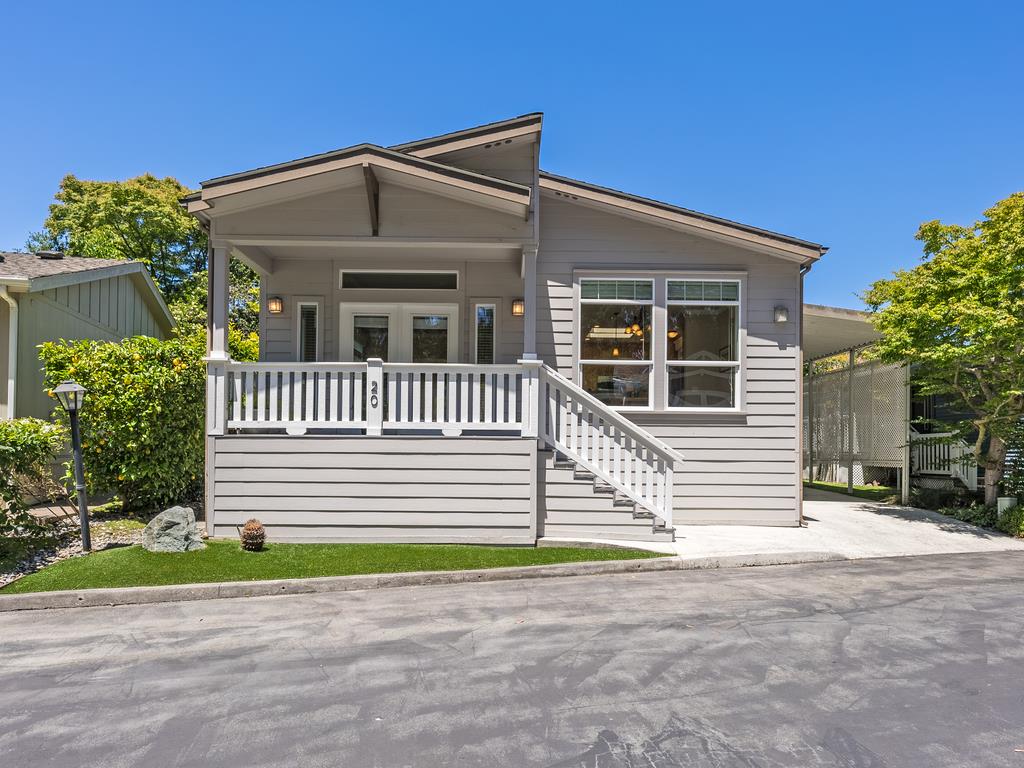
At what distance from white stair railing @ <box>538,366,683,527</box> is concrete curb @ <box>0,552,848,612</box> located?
85 cm

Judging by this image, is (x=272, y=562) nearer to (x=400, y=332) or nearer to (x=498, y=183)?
(x=400, y=332)

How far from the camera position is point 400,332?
9641 mm

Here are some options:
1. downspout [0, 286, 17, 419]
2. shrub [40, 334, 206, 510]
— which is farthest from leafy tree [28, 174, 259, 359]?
shrub [40, 334, 206, 510]

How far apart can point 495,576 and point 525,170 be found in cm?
517

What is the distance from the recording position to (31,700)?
3.51 metres

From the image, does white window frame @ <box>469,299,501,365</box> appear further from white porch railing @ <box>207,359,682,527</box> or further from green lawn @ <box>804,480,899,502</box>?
green lawn @ <box>804,480,899,502</box>

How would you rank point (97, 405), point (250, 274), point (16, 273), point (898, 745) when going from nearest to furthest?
point (898, 745), point (97, 405), point (16, 273), point (250, 274)

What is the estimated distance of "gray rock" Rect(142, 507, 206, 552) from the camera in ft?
22.1

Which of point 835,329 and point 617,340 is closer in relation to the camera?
Answer: point 617,340

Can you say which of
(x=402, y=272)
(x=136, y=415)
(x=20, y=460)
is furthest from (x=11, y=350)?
(x=402, y=272)

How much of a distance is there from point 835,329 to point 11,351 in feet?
44.2

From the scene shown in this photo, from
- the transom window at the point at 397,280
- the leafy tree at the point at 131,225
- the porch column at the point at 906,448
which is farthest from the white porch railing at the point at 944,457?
the leafy tree at the point at 131,225

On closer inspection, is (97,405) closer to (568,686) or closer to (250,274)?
(568,686)

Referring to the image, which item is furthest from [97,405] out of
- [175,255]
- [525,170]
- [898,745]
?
[175,255]
